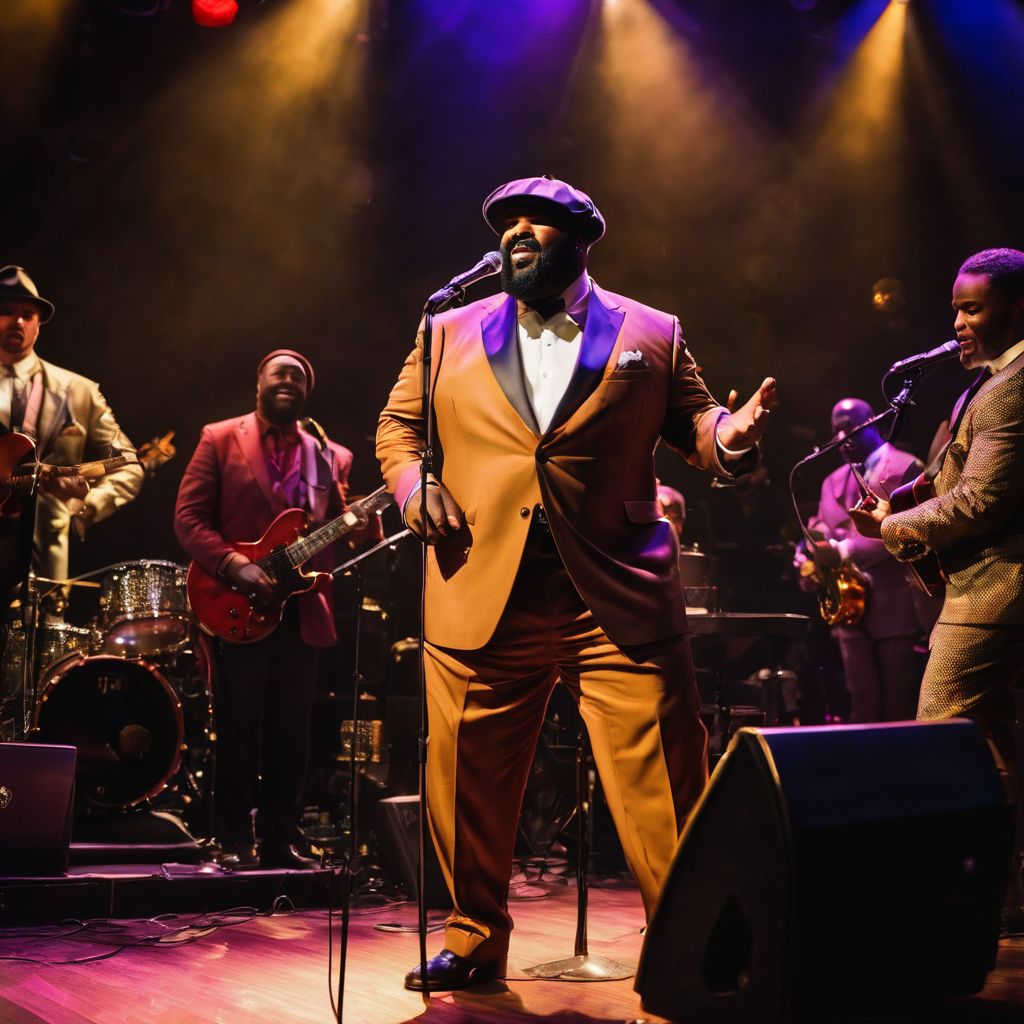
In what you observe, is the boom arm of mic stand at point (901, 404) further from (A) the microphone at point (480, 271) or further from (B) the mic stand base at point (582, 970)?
(B) the mic stand base at point (582, 970)

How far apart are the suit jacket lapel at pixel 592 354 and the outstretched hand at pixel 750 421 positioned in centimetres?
40

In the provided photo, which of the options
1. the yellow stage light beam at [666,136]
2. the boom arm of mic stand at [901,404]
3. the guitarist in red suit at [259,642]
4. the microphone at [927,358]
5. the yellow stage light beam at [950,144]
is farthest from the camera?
the yellow stage light beam at [666,136]

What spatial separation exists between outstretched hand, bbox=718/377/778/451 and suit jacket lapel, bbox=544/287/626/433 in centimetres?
40

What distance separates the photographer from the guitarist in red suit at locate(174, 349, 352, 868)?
545cm

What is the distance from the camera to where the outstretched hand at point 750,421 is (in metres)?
2.88

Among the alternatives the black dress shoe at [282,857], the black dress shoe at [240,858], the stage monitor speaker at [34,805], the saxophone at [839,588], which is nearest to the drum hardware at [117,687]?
the black dress shoe at [240,858]

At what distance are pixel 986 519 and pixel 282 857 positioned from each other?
11.6 feet

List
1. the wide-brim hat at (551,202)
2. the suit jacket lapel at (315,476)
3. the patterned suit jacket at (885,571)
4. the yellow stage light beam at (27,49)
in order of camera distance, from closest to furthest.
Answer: the wide-brim hat at (551,202) < the suit jacket lapel at (315,476) < the patterned suit jacket at (885,571) < the yellow stage light beam at (27,49)

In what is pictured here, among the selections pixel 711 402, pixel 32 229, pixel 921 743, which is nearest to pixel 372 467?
pixel 32 229

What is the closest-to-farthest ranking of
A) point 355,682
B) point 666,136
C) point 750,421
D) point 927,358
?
point 750,421, point 355,682, point 927,358, point 666,136

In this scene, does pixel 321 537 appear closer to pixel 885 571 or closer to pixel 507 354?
pixel 507 354

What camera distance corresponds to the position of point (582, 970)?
137 inches

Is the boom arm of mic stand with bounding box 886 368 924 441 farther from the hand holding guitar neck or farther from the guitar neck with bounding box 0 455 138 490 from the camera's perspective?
the guitar neck with bounding box 0 455 138 490

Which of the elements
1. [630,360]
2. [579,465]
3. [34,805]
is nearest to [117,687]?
[34,805]
